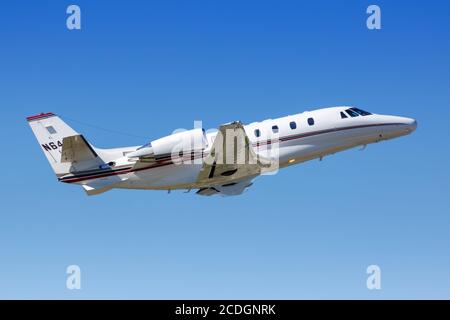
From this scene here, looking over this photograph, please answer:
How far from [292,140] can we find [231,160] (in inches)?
130

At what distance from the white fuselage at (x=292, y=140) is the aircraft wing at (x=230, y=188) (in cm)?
90

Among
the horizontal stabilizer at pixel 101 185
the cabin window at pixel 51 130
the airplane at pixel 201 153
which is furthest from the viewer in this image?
the cabin window at pixel 51 130

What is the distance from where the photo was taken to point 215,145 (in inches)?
1358

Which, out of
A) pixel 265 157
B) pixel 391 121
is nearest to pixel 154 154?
pixel 265 157

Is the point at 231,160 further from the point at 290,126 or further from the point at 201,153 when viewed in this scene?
the point at 290,126

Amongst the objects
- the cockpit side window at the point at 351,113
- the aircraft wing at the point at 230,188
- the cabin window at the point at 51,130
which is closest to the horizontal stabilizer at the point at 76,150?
the cabin window at the point at 51,130

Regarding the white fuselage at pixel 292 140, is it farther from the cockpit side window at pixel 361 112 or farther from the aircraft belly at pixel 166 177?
the cockpit side window at pixel 361 112

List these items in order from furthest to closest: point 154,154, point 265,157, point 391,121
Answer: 1. point 391,121
2. point 265,157
3. point 154,154

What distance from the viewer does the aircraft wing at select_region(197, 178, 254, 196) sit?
36.7 metres

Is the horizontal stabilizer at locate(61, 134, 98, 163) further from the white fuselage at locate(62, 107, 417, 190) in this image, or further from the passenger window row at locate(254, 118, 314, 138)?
the passenger window row at locate(254, 118, 314, 138)

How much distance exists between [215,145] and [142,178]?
3737 mm

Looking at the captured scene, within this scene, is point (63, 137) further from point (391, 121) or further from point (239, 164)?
point (391, 121)

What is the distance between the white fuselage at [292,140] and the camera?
35.8 metres

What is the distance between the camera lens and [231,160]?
115 ft
